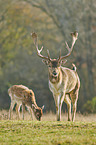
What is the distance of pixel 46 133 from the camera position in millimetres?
9055

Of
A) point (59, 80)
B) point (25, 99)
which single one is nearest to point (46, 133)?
point (59, 80)

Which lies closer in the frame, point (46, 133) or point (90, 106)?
point (46, 133)

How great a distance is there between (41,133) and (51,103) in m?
14.3

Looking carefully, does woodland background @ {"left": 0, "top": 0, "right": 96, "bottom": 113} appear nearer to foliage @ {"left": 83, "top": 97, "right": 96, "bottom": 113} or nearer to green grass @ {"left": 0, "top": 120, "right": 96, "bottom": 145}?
foliage @ {"left": 83, "top": 97, "right": 96, "bottom": 113}

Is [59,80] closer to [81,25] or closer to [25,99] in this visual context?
[25,99]

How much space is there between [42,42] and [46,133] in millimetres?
16602

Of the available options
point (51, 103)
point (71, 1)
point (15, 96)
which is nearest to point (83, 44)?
point (71, 1)

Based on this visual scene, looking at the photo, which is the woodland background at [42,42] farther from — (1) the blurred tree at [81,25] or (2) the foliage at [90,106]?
(2) the foliage at [90,106]

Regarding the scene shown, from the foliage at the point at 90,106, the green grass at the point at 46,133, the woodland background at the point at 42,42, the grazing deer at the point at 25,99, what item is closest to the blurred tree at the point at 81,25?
the woodland background at the point at 42,42

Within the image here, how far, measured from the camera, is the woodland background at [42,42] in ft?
78.7

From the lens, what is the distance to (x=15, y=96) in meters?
13.2

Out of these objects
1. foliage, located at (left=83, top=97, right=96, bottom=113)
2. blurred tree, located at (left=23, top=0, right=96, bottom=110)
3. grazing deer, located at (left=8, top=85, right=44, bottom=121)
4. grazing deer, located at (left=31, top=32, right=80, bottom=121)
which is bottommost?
foliage, located at (left=83, top=97, right=96, bottom=113)

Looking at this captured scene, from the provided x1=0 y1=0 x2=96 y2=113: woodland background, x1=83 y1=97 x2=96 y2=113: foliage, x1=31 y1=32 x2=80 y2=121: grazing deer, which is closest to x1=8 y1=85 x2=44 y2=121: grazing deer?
x1=31 y1=32 x2=80 y2=121: grazing deer

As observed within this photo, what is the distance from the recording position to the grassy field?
8.01m
